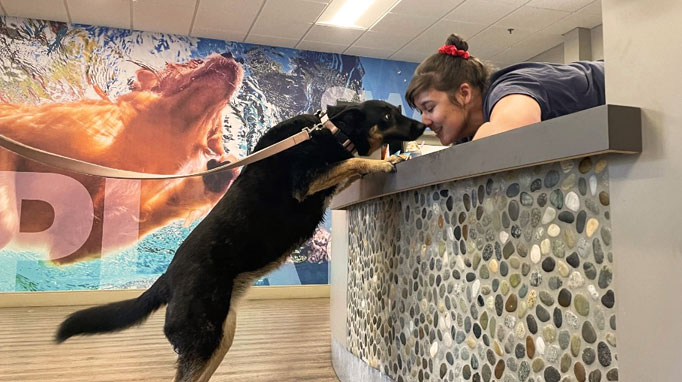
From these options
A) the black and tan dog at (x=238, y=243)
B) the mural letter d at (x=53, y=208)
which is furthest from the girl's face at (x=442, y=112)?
the mural letter d at (x=53, y=208)

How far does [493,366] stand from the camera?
35.5 inches

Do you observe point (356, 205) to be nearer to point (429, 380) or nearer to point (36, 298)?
point (429, 380)

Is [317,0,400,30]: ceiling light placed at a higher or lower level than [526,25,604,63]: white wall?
higher

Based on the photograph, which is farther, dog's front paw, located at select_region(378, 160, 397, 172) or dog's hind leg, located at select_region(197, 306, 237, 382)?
dog's hind leg, located at select_region(197, 306, 237, 382)

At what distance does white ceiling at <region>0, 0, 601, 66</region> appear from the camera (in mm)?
4405

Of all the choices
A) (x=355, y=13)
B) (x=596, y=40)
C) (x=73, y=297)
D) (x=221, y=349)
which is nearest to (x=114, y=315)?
(x=221, y=349)

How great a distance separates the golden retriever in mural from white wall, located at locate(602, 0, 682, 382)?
464 cm

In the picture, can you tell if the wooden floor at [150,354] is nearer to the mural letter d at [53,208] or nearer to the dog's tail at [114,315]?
the dog's tail at [114,315]

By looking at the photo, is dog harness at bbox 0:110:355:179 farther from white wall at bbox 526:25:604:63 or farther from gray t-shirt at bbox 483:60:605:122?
white wall at bbox 526:25:604:63

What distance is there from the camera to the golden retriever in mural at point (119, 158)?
456cm

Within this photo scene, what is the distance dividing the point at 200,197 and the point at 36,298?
5.94 feet

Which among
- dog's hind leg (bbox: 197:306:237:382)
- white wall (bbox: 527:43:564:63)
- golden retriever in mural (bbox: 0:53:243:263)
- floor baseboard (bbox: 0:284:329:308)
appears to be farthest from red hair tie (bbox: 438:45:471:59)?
white wall (bbox: 527:43:564:63)

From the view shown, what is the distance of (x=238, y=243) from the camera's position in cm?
154

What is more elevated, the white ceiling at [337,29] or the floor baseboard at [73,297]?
the white ceiling at [337,29]
